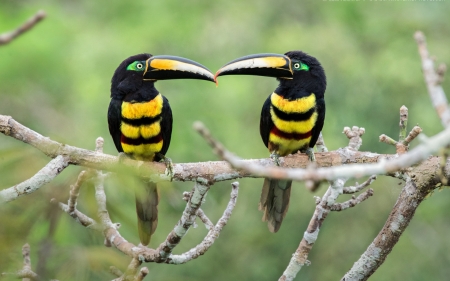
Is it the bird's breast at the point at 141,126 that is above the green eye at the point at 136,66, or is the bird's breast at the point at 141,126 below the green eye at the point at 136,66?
below

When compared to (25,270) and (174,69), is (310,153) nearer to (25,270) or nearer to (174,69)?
(174,69)

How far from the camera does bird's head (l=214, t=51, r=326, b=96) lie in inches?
188

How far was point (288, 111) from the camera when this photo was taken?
4.86 meters

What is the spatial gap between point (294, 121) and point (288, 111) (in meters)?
0.09

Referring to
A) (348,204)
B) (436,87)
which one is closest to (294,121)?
(348,204)

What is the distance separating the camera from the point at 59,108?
35.6 ft

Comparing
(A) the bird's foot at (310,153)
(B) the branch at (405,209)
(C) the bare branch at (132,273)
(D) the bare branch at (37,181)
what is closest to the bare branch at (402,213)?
(B) the branch at (405,209)

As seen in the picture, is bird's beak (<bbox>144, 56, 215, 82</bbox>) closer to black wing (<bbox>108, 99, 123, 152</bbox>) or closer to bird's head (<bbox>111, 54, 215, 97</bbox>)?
bird's head (<bbox>111, 54, 215, 97</bbox>)

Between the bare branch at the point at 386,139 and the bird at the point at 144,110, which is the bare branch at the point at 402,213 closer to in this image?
the bare branch at the point at 386,139

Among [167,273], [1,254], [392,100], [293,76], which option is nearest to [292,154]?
[293,76]

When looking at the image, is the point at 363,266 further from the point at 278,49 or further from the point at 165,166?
the point at 278,49

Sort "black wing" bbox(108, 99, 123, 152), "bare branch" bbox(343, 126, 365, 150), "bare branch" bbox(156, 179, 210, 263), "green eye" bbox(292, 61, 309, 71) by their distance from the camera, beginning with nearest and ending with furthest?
1. "bare branch" bbox(156, 179, 210, 263)
2. "bare branch" bbox(343, 126, 365, 150)
3. "black wing" bbox(108, 99, 123, 152)
4. "green eye" bbox(292, 61, 309, 71)

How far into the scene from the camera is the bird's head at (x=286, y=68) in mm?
4770

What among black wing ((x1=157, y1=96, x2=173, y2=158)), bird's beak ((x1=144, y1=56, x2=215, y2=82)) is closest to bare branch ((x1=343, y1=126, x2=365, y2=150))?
bird's beak ((x1=144, y1=56, x2=215, y2=82))
